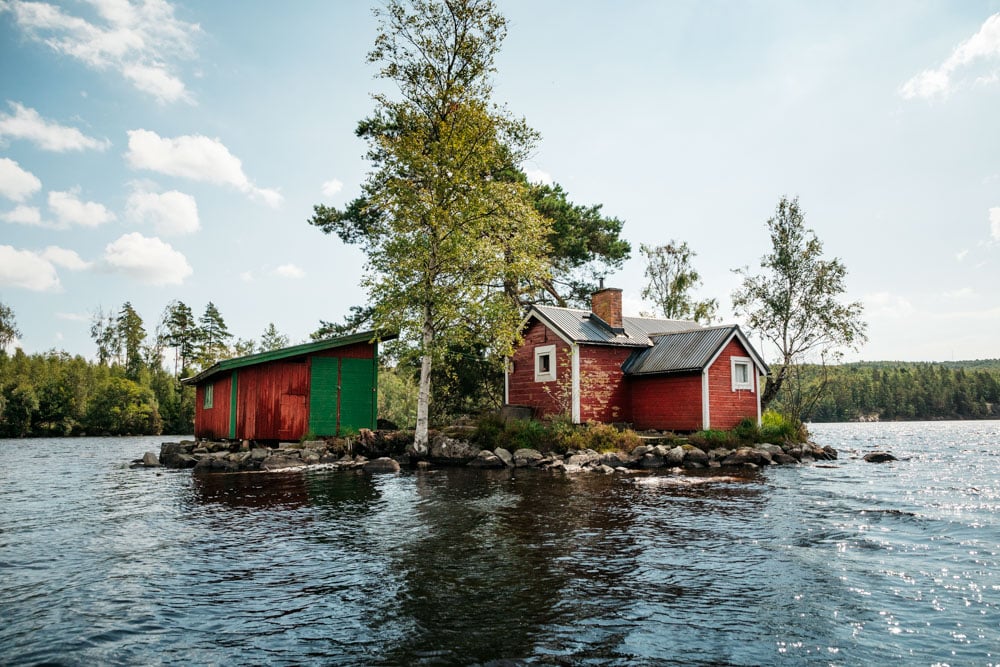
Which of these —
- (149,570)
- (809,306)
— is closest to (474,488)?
(149,570)

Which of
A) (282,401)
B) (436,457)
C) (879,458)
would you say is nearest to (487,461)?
(436,457)

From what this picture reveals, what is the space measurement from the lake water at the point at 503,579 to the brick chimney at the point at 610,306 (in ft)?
49.2

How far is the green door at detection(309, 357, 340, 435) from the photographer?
22.7 metres

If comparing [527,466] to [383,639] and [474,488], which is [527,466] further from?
[383,639]

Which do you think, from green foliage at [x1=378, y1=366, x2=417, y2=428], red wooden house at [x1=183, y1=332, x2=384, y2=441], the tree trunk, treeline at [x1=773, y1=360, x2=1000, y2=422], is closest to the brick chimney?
the tree trunk

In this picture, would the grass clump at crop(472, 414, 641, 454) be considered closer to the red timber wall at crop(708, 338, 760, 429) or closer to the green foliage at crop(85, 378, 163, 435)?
the red timber wall at crop(708, 338, 760, 429)

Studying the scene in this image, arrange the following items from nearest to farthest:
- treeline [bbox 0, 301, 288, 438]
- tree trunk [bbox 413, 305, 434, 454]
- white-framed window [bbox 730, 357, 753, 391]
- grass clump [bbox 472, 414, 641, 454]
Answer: tree trunk [bbox 413, 305, 434, 454]
grass clump [bbox 472, 414, 641, 454]
white-framed window [bbox 730, 357, 753, 391]
treeline [bbox 0, 301, 288, 438]

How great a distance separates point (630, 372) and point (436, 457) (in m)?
9.48

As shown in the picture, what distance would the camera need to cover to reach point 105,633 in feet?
17.6

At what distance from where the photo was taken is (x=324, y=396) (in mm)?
22844

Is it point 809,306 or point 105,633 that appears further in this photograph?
point 809,306

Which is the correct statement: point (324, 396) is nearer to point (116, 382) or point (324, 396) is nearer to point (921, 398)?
point (116, 382)

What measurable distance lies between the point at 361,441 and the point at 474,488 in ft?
28.4

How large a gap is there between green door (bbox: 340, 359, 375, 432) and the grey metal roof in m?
8.06
